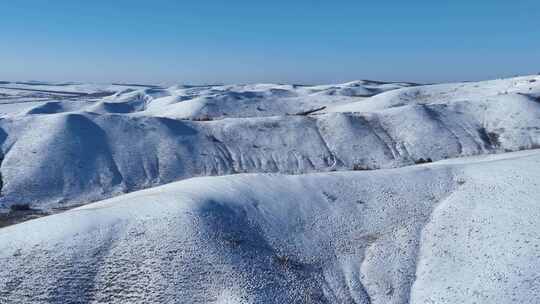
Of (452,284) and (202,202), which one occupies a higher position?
(202,202)

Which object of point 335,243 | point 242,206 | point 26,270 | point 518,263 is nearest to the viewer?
point 26,270

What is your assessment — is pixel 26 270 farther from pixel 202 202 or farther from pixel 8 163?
pixel 8 163

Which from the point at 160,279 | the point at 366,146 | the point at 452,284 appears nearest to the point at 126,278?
the point at 160,279

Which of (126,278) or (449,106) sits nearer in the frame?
(126,278)

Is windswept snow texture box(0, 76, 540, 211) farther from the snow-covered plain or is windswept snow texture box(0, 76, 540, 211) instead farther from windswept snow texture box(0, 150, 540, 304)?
windswept snow texture box(0, 150, 540, 304)

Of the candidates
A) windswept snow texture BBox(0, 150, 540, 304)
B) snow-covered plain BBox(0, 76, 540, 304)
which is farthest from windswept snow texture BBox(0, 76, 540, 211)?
windswept snow texture BBox(0, 150, 540, 304)

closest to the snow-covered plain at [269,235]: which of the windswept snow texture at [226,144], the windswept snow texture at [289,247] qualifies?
the windswept snow texture at [289,247]

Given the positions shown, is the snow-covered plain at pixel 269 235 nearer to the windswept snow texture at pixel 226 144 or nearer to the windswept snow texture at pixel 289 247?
the windswept snow texture at pixel 289 247

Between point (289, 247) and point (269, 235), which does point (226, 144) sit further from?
point (289, 247)

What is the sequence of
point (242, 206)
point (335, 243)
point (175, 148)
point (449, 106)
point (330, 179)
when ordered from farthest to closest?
point (449, 106)
point (175, 148)
point (330, 179)
point (242, 206)
point (335, 243)
